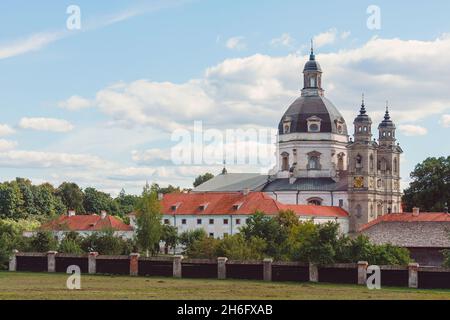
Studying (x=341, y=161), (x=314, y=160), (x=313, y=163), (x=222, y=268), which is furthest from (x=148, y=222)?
(x=341, y=161)

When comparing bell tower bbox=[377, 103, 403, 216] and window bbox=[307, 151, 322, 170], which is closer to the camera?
bell tower bbox=[377, 103, 403, 216]

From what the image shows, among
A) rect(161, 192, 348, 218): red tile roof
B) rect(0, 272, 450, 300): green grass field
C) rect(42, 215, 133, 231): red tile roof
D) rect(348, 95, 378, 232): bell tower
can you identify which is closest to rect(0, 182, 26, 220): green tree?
rect(42, 215, 133, 231): red tile roof

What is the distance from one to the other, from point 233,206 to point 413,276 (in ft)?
175

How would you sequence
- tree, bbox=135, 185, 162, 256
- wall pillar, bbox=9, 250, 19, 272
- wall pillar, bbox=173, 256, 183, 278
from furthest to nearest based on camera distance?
tree, bbox=135, 185, 162, 256
wall pillar, bbox=9, 250, 19, 272
wall pillar, bbox=173, 256, 183, 278

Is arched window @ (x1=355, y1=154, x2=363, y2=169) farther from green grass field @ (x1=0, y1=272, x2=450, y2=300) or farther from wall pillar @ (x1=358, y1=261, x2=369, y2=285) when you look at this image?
green grass field @ (x1=0, y1=272, x2=450, y2=300)

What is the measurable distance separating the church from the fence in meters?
48.1

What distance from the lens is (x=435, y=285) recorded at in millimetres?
49781

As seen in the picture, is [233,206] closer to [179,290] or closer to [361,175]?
[361,175]

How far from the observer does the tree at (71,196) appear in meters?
149

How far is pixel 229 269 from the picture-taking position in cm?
5531

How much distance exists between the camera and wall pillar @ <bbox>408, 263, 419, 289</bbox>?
164 ft

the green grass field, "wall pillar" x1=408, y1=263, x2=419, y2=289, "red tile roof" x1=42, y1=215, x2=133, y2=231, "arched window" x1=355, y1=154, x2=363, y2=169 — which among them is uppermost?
"arched window" x1=355, y1=154, x2=363, y2=169

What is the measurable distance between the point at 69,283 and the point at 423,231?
31549 millimetres
